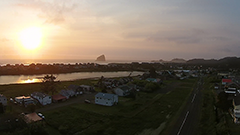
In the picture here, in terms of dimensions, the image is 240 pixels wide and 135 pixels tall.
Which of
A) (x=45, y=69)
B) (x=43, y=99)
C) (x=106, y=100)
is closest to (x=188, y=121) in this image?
(x=106, y=100)

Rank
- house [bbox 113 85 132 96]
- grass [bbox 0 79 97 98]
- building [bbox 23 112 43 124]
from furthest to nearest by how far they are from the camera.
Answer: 1. house [bbox 113 85 132 96]
2. grass [bbox 0 79 97 98]
3. building [bbox 23 112 43 124]

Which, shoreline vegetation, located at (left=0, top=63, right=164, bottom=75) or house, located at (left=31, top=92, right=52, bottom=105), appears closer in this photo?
house, located at (left=31, top=92, right=52, bottom=105)

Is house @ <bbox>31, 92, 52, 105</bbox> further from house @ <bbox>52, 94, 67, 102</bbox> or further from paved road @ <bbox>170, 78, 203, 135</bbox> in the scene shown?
paved road @ <bbox>170, 78, 203, 135</bbox>

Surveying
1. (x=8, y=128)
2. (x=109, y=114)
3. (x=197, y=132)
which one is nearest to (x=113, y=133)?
(x=109, y=114)

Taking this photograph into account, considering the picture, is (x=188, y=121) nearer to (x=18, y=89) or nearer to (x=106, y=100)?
(x=106, y=100)

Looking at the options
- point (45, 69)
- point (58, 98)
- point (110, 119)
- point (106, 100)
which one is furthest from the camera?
point (45, 69)

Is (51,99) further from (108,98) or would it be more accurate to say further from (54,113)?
(108,98)

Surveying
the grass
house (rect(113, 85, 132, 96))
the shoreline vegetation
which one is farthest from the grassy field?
the shoreline vegetation

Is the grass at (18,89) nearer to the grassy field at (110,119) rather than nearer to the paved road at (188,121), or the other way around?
the grassy field at (110,119)

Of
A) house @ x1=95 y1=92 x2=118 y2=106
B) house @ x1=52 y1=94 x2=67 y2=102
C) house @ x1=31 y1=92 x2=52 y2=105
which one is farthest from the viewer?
house @ x1=52 y1=94 x2=67 y2=102

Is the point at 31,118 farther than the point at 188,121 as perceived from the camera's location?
No

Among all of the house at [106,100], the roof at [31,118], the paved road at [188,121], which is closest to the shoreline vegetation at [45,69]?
the house at [106,100]
